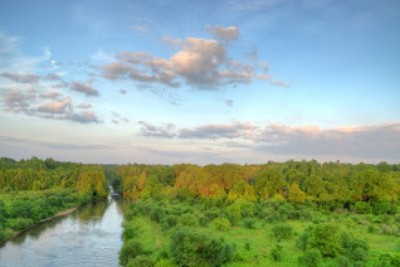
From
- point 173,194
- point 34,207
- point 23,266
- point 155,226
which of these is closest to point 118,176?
point 173,194

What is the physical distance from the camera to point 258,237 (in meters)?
58.9

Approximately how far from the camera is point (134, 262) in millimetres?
40625

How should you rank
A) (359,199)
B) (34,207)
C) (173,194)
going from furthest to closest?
(173,194)
(359,199)
(34,207)

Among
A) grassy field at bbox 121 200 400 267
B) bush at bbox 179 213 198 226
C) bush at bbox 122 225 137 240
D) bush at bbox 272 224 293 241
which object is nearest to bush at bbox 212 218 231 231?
grassy field at bbox 121 200 400 267

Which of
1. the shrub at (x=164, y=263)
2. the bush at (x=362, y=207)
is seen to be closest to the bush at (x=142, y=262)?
the shrub at (x=164, y=263)

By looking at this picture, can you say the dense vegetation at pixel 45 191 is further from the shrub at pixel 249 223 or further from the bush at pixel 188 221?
the shrub at pixel 249 223

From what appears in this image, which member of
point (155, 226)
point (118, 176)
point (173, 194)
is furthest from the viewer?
point (118, 176)

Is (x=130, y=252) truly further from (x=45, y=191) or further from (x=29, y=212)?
(x=45, y=191)

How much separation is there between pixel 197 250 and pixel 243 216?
114 ft

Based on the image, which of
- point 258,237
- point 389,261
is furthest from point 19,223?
point 389,261

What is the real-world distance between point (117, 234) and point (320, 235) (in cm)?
3966

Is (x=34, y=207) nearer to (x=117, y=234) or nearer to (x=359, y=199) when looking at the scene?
(x=117, y=234)

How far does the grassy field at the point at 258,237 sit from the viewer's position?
141ft

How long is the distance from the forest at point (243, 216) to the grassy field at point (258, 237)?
13 centimetres
